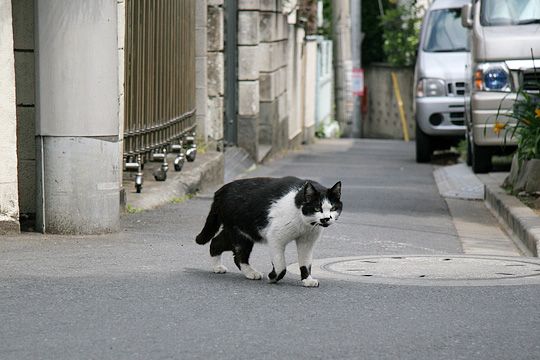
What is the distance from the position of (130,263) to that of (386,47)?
31.0 m

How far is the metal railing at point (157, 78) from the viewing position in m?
12.5

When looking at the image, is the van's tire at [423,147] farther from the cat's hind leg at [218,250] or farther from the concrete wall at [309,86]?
the cat's hind leg at [218,250]

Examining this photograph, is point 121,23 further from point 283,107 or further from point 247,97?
point 283,107

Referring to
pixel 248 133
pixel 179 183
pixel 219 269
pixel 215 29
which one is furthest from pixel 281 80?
pixel 219 269

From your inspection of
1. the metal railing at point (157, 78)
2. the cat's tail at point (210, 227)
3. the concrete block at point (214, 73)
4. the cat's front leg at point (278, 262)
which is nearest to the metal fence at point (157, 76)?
the metal railing at point (157, 78)

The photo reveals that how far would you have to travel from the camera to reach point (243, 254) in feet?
26.2

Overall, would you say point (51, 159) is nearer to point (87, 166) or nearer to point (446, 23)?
point (87, 166)

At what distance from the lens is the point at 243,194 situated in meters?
7.96

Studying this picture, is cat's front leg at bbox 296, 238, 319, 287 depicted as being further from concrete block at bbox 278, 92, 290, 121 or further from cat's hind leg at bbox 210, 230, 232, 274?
concrete block at bbox 278, 92, 290, 121

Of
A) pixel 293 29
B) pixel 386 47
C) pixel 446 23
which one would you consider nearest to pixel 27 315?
pixel 446 23

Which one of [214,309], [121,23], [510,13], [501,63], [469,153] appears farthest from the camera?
[469,153]

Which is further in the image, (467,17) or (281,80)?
(281,80)

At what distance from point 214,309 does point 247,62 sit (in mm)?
13158

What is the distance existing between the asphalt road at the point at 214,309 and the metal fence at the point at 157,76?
2.34 metres
